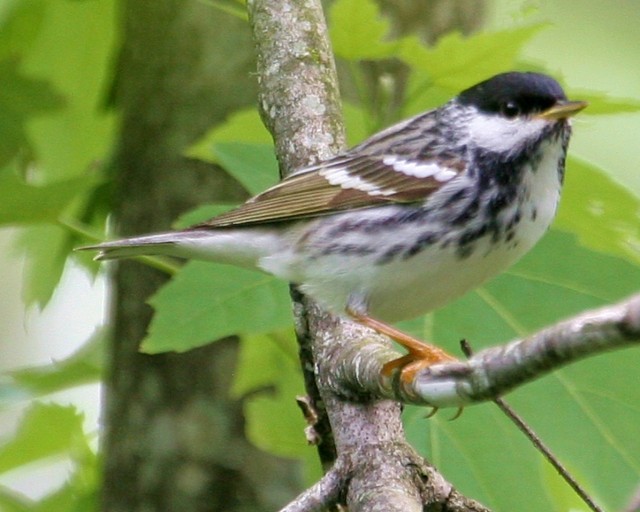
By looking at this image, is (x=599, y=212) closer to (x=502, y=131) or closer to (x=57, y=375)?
(x=502, y=131)

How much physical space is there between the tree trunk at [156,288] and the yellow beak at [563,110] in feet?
4.06

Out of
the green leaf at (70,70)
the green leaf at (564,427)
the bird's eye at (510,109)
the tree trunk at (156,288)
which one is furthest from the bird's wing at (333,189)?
the green leaf at (70,70)

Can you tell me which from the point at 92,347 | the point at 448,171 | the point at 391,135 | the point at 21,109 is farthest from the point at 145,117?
the point at 448,171

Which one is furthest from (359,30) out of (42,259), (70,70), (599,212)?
(42,259)

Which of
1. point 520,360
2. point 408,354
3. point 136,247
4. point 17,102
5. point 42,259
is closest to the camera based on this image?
point 520,360

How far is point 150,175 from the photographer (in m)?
3.64

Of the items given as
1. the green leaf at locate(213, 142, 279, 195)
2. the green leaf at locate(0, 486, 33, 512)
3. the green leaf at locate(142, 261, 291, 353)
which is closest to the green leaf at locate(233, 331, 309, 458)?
the green leaf at locate(142, 261, 291, 353)

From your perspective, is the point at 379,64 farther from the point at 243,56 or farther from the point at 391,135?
the point at 391,135

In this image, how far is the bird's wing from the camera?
292 centimetres

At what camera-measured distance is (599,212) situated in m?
2.83

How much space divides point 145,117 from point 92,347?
33.4 inches

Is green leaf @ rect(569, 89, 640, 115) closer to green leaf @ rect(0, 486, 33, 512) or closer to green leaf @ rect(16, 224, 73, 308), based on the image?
green leaf @ rect(16, 224, 73, 308)

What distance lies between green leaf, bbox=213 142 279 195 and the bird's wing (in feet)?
0.18

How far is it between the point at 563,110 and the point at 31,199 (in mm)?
1506
